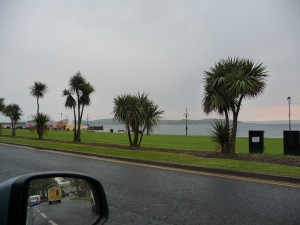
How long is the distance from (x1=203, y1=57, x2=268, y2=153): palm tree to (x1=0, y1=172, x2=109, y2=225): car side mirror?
47.4 ft

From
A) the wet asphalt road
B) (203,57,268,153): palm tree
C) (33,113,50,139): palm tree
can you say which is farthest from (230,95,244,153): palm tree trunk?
(33,113,50,139): palm tree

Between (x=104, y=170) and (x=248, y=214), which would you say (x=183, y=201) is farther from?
(x=104, y=170)

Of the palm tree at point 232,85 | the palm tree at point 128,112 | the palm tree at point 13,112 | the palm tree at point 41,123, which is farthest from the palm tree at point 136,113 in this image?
the palm tree at point 13,112

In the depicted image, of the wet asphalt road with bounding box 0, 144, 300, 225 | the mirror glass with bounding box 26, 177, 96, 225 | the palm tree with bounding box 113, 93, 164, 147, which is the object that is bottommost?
the wet asphalt road with bounding box 0, 144, 300, 225

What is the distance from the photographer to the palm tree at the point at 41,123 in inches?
1345

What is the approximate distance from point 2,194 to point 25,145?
24.3 metres

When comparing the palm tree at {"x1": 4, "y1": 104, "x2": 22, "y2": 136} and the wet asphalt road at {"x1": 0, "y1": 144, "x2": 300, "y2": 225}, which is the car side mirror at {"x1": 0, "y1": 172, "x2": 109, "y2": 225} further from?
the palm tree at {"x1": 4, "y1": 104, "x2": 22, "y2": 136}

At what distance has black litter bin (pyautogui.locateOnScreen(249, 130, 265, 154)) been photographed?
1772 cm

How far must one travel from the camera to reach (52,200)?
7.55 feet

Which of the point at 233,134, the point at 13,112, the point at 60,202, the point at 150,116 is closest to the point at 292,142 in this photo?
the point at 233,134

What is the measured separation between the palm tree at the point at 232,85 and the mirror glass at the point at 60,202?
14.5m

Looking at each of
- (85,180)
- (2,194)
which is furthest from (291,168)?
(2,194)

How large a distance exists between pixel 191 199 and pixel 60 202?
5.99 m

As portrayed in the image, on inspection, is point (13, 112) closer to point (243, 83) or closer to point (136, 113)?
point (136, 113)
